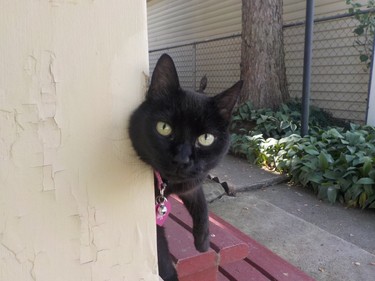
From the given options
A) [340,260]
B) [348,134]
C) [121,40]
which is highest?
[121,40]

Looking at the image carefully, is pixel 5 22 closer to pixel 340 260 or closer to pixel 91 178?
pixel 91 178

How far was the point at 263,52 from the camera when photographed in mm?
4738

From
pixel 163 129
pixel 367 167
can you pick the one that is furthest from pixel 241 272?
pixel 367 167

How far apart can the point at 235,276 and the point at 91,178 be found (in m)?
1.05

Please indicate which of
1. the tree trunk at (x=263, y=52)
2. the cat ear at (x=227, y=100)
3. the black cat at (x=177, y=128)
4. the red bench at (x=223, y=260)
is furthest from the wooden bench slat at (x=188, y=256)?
the tree trunk at (x=263, y=52)

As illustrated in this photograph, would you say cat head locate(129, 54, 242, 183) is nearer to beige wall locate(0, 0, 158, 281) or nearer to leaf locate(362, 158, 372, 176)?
beige wall locate(0, 0, 158, 281)

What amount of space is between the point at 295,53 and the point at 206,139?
523 cm

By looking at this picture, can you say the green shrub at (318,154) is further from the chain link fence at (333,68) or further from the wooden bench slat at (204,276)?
the wooden bench slat at (204,276)

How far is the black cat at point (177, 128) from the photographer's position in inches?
35.0

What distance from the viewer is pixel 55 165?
647mm

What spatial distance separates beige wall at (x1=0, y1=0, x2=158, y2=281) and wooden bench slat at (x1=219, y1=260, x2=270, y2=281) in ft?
2.87

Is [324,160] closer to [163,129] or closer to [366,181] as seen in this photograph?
[366,181]

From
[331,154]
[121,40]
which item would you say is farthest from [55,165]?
[331,154]

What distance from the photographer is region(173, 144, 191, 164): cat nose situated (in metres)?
0.89
